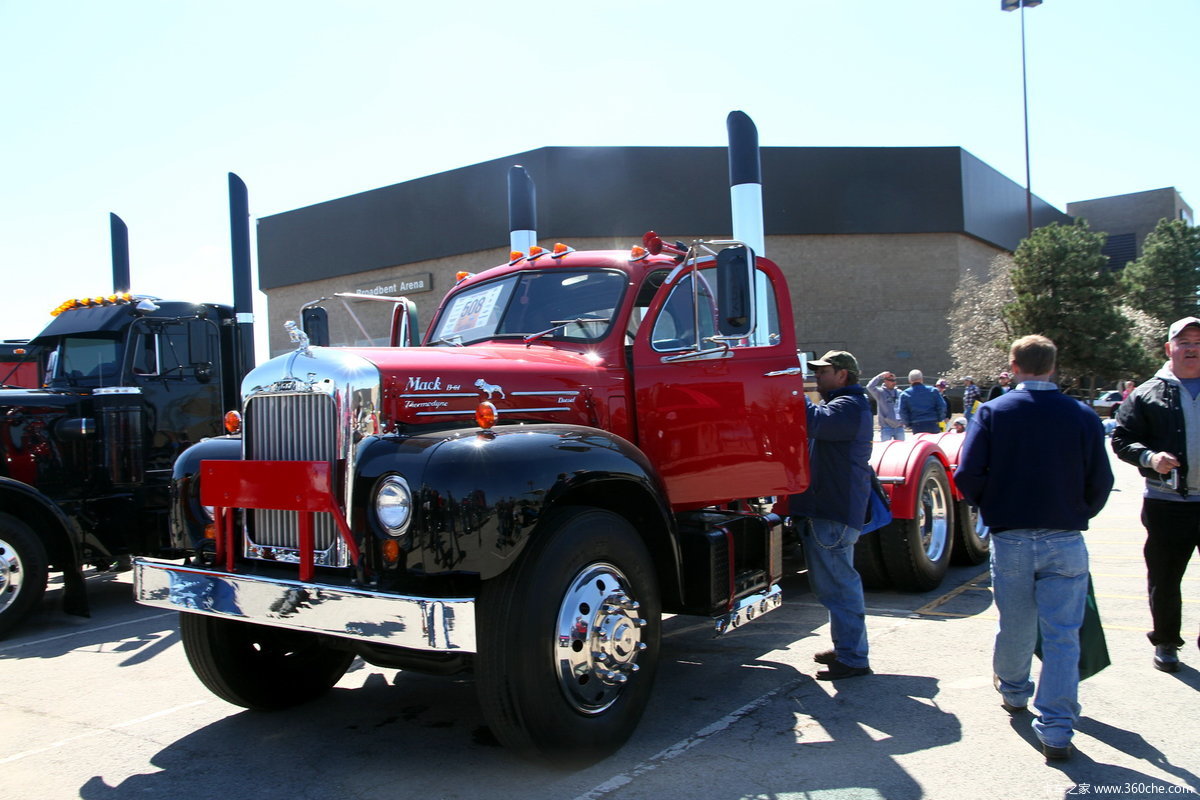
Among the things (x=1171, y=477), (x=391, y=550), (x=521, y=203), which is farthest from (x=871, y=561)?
(x=521, y=203)

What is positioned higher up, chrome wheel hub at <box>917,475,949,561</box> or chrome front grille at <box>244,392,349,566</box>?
chrome front grille at <box>244,392,349,566</box>

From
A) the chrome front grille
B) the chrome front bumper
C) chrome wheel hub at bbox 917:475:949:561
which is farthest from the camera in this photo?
chrome wheel hub at bbox 917:475:949:561

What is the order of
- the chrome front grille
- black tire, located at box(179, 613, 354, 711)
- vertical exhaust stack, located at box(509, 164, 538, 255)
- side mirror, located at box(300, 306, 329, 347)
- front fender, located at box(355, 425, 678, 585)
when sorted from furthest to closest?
1. vertical exhaust stack, located at box(509, 164, 538, 255)
2. side mirror, located at box(300, 306, 329, 347)
3. black tire, located at box(179, 613, 354, 711)
4. the chrome front grille
5. front fender, located at box(355, 425, 678, 585)

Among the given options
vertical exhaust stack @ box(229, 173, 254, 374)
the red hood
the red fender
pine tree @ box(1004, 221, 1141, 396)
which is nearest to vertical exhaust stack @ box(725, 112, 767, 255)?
vertical exhaust stack @ box(229, 173, 254, 374)

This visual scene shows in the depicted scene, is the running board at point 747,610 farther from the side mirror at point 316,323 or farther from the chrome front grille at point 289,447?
the side mirror at point 316,323

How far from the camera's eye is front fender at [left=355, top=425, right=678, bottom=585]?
3.25 m

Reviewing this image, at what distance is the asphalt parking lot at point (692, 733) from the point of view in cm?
347

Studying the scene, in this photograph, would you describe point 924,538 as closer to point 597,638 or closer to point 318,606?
point 597,638

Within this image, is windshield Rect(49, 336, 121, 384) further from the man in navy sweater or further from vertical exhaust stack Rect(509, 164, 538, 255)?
vertical exhaust stack Rect(509, 164, 538, 255)

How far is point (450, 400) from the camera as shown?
13.1ft

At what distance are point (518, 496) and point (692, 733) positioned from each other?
150 cm

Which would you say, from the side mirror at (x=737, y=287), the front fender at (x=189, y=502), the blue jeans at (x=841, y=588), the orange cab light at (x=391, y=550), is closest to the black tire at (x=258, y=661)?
the front fender at (x=189, y=502)

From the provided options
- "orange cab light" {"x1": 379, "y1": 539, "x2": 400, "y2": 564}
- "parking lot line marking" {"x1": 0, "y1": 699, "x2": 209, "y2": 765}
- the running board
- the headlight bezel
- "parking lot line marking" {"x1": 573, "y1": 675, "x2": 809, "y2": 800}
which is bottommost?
"parking lot line marking" {"x1": 0, "y1": 699, "x2": 209, "y2": 765}

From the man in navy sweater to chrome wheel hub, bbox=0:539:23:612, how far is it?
6366 mm
